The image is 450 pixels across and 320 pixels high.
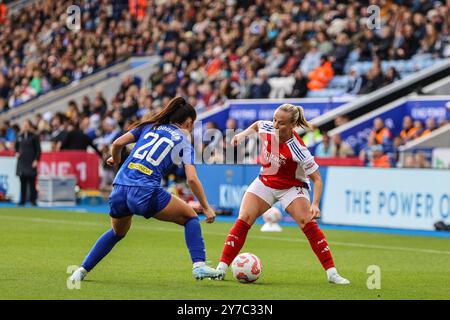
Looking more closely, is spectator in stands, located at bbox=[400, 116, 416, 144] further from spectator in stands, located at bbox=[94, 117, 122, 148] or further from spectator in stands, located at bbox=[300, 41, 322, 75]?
spectator in stands, located at bbox=[94, 117, 122, 148]

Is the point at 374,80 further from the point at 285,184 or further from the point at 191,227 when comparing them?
the point at 191,227

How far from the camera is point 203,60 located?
33.9 meters

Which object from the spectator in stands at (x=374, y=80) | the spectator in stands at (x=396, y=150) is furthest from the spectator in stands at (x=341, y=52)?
the spectator in stands at (x=396, y=150)

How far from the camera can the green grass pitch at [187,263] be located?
35.7 feet

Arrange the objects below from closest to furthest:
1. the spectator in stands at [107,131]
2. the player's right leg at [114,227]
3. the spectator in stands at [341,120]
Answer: the player's right leg at [114,227] → the spectator in stands at [341,120] → the spectator in stands at [107,131]

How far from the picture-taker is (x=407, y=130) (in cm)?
2545

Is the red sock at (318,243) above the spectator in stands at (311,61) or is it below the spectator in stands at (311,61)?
below

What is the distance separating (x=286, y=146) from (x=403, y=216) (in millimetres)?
9782

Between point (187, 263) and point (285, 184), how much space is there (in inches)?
100.0

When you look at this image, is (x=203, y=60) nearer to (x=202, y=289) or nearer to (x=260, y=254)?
(x=260, y=254)

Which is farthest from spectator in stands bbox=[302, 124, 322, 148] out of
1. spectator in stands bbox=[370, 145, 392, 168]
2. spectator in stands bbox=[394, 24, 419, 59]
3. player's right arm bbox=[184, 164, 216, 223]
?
player's right arm bbox=[184, 164, 216, 223]

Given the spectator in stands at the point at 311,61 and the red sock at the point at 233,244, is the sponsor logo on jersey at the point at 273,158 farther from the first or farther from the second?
the spectator in stands at the point at 311,61

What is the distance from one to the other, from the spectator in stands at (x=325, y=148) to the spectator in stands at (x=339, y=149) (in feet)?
0.18
